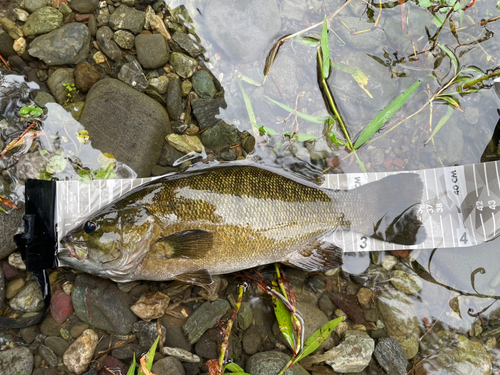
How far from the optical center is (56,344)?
2957mm

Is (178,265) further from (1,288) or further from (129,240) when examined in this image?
(1,288)

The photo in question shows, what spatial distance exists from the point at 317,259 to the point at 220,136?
1.65 metres

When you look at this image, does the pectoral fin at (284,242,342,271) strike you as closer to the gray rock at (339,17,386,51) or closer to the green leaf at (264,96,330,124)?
the green leaf at (264,96,330,124)

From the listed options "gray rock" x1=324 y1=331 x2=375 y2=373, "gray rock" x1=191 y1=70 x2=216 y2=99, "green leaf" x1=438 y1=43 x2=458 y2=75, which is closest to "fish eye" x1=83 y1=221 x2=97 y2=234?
"gray rock" x1=191 y1=70 x2=216 y2=99

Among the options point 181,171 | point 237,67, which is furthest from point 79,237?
point 237,67

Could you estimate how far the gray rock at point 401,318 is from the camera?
128 inches

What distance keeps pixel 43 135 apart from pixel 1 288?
1578 mm

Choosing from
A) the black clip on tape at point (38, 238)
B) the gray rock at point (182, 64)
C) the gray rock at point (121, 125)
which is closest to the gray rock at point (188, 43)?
the gray rock at point (182, 64)

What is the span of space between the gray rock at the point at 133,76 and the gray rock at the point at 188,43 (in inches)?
20.8

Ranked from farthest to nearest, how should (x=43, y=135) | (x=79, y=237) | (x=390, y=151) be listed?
(x=390, y=151)
(x=43, y=135)
(x=79, y=237)

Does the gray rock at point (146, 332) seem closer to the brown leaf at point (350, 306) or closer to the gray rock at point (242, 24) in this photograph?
the brown leaf at point (350, 306)

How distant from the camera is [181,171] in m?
3.21

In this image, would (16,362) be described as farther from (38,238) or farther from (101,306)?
(38,238)

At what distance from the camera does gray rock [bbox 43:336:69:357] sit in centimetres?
296
